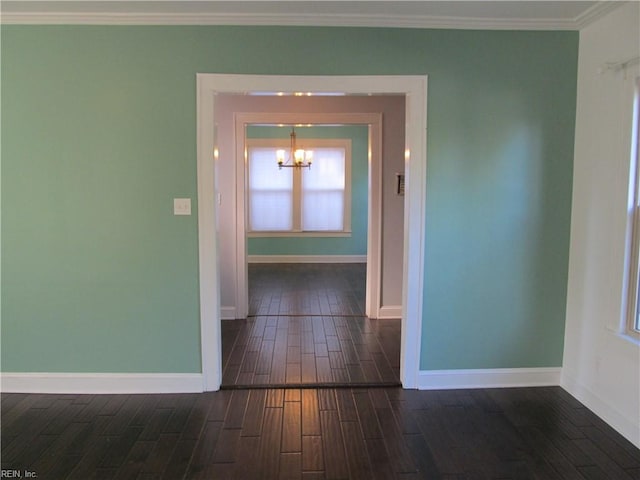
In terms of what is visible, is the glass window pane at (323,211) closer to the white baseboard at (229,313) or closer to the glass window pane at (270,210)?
the glass window pane at (270,210)

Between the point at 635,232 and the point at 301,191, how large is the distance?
646 cm

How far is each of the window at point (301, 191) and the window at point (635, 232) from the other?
6.20 metres

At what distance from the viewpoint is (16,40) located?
2812 millimetres

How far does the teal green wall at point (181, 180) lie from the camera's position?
2.85 metres

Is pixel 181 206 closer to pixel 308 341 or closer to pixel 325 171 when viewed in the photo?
pixel 308 341

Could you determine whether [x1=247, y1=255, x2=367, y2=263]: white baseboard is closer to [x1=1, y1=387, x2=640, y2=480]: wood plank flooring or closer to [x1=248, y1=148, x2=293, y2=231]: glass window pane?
[x1=248, y1=148, x2=293, y2=231]: glass window pane

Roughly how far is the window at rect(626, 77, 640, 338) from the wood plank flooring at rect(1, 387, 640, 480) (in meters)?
Answer: 0.66

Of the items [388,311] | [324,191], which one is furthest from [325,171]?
[388,311]

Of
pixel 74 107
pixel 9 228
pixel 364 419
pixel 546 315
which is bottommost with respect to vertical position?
pixel 364 419

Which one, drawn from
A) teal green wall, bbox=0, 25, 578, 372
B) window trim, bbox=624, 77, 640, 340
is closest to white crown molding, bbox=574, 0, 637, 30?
teal green wall, bbox=0, 25, 578, 372

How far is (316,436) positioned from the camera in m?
2.52

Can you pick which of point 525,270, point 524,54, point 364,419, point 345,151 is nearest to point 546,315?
point 525,270

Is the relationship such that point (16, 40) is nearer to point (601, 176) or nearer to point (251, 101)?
point (251, 101)

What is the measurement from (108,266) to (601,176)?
10.5 feet
